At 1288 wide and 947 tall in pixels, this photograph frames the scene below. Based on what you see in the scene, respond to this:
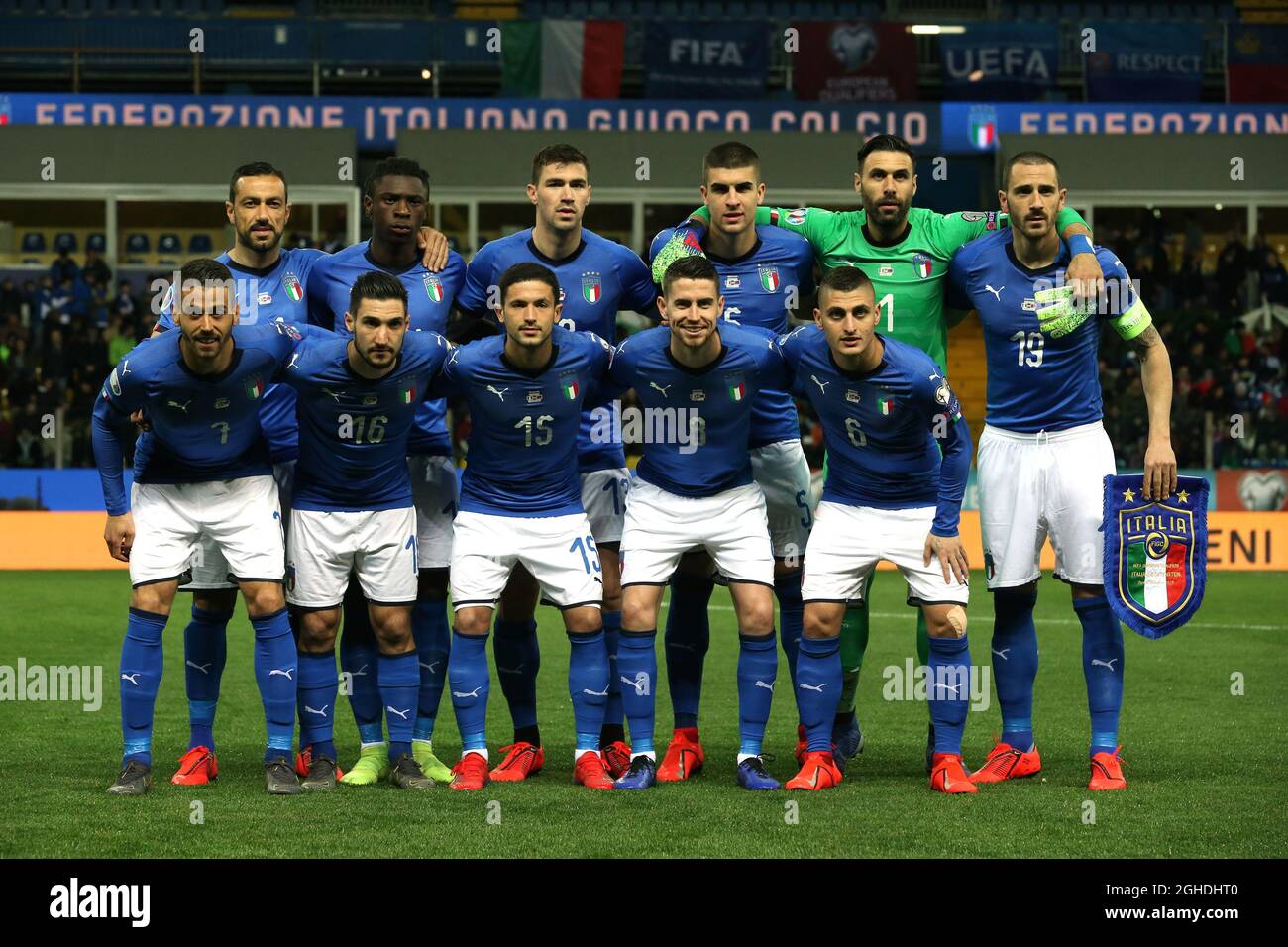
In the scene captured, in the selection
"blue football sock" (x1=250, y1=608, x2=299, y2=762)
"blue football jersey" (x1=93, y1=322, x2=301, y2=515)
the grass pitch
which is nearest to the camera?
the grass pitch

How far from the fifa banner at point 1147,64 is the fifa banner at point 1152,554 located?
1706cm

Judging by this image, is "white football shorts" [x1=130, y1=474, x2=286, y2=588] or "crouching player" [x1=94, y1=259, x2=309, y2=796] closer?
"crouching player" [x1=94, y1=259, x2=309, y2=796]

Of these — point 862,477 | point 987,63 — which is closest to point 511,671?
point 862,477

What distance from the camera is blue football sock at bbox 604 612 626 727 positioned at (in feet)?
22.0

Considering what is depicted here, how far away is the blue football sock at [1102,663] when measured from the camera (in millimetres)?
6266

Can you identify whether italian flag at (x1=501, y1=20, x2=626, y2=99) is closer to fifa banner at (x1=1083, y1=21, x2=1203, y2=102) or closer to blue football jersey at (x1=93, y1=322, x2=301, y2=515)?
fifa banner at (x1=1083, y1=21, x2=1203, y2=102)

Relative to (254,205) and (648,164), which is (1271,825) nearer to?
(254,205)

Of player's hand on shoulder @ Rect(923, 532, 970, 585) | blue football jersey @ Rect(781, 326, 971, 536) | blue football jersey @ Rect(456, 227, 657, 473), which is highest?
blue football jersey @ Rect(456, 227, 657, 473)

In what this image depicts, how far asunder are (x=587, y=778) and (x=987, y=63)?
17.8m

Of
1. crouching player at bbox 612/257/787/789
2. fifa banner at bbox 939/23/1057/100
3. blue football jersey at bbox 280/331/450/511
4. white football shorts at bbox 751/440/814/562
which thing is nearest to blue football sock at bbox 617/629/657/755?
crouching player at bbox 612/257/787/789

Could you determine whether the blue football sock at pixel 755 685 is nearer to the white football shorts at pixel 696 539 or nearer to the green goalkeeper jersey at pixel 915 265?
the white football shorts at pixel 696 539

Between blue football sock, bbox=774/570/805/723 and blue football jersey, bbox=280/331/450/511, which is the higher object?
blue football jersey, bbox=280/331/450/511

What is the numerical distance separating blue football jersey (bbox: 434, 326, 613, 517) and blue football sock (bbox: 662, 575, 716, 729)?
2.22 feet

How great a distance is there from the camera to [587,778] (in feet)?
20.2
